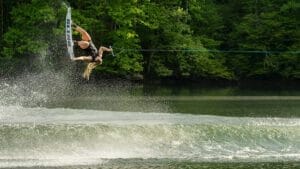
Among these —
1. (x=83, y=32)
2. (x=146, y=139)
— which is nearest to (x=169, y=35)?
(x=146, y=139)

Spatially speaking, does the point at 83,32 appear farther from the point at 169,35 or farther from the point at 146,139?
the point at 169,35

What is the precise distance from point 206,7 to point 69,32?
3496 centimetres

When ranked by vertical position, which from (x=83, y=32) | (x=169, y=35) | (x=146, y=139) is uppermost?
(x=83, y=32)

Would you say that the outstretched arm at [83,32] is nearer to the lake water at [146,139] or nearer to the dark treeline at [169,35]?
the lake water at [146,139]

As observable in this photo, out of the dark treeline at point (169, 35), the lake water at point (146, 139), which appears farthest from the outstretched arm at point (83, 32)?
the dark treeline at point (169, 35)

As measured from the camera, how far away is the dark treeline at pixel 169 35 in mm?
39219

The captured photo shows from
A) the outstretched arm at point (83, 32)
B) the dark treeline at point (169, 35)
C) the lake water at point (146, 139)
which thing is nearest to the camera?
the outstretched arm at point (83, 32)

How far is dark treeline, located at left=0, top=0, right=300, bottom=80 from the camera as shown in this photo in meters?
39.2

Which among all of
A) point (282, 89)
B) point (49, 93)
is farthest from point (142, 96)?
point (282, 89)

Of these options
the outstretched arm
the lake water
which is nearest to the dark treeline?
the lake water

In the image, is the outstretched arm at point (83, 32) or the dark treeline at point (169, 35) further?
the dark treeline at point (169, 35)

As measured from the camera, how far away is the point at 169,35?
45125 millimetres

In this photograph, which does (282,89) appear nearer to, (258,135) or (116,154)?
(258,135)

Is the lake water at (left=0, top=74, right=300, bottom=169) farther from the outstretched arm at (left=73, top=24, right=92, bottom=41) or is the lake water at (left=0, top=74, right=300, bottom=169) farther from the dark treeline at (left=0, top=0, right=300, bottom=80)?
the dark treeline at (left=0, top=0, right=300, bottom=80)
